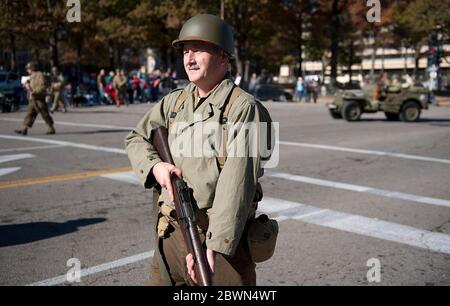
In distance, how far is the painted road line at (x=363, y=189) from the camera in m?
6.56

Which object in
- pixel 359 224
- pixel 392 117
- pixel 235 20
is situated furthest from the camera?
pixel 235 20

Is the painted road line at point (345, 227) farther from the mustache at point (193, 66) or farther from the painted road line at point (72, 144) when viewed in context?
the painted road line at point (72, 144)

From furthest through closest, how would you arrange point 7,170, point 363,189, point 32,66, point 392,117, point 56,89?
point 56,89
point 392,117
point 32,66
point 7,170
point 363,189

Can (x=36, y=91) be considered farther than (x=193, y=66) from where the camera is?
Yes

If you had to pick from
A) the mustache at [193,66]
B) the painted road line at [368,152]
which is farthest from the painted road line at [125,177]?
the mustache at [193,66]

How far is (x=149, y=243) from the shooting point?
189 inches

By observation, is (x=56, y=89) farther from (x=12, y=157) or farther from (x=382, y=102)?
(x=382, y=102)

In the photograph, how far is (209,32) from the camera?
233 cm

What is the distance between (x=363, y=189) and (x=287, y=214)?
1803 millimetres

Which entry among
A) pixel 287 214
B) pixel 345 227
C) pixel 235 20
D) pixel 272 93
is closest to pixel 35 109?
pixel 287 214

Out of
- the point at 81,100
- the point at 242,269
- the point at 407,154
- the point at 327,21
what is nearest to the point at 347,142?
the point at 407,154

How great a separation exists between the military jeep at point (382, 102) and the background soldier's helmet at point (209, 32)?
49.3 feet

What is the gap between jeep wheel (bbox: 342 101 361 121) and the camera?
55.5 ft

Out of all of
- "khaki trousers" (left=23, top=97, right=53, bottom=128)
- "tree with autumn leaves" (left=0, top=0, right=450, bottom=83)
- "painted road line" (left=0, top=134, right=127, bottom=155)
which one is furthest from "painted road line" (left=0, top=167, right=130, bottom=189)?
"tree with autumn leaves" (left=0, top=0, right=450, bottom=83)
